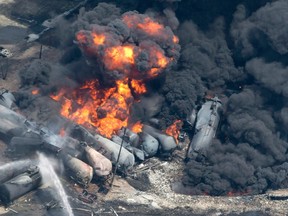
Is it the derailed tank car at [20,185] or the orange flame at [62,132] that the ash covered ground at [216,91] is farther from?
the orange flame at [62,132]

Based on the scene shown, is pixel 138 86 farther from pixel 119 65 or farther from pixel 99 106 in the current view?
pixel 99 106

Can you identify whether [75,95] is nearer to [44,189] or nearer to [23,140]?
[23,140]

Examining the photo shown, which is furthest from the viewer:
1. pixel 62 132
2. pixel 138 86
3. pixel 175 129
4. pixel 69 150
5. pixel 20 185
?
pixel 138 86

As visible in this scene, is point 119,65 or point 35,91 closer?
point 119,65

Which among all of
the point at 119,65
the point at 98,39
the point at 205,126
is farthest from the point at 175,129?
the point at 98,39

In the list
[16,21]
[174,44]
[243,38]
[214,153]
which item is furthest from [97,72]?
[16,21]

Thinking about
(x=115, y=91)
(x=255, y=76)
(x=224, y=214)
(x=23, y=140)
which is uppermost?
(x=255, y=76)
